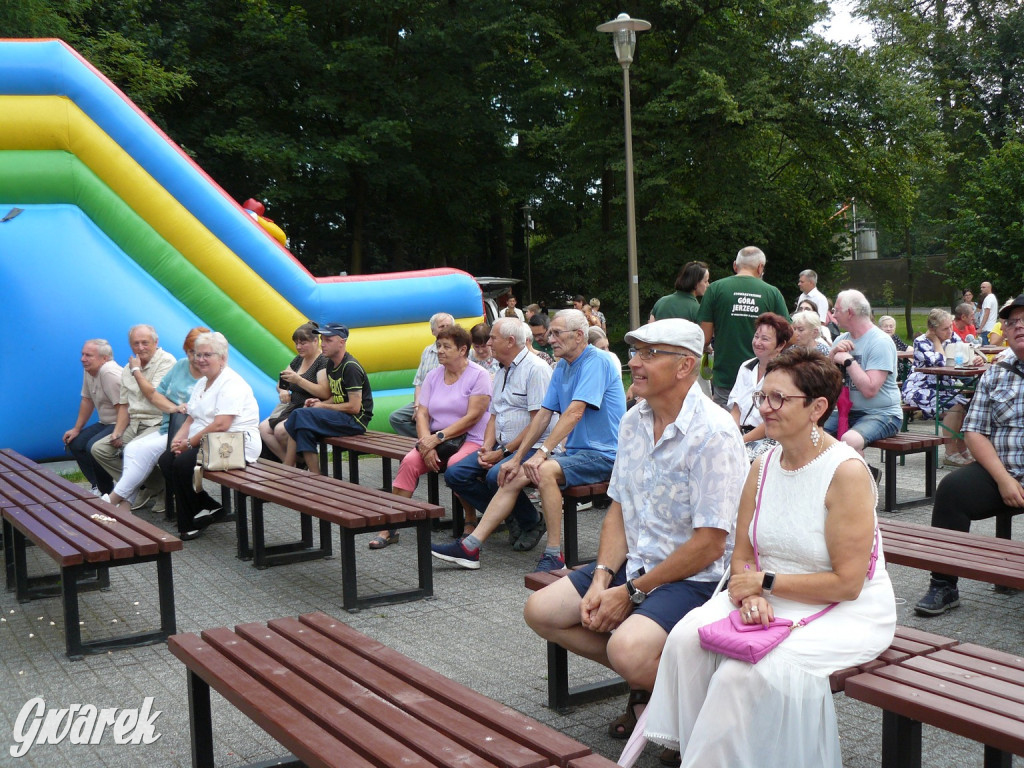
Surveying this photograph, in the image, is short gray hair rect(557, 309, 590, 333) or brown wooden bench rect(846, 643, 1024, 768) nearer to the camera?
brown wooden bench rect(846, 643, 1024, 768)

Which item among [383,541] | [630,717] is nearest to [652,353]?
[630,717]

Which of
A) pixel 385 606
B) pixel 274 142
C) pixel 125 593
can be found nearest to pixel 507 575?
pixel 385 606

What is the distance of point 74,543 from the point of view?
4781mm

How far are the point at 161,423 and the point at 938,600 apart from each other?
18.6ft

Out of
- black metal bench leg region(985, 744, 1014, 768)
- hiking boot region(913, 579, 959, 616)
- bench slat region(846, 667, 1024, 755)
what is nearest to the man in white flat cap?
bench slat region(846, 667, 1024, 755)

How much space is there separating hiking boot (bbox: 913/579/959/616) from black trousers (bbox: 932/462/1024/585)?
36mm

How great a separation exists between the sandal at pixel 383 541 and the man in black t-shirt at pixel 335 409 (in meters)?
1.16

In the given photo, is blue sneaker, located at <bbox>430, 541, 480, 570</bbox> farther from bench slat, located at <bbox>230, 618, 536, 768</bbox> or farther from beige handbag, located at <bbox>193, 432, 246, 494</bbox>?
bench slat, located at <bbox>230, 618, 536, 768</bbox>

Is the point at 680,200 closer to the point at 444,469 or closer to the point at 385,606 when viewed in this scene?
the point at 444,469

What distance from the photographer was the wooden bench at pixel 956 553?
12.9ft

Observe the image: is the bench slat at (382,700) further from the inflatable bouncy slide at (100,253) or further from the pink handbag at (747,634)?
the inflatable bouncy slide at (100,253)

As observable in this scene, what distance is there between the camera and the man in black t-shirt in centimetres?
785

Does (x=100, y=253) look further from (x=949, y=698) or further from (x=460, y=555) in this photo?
(x=949, y=698)

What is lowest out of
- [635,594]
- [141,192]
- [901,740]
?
[901,740]
